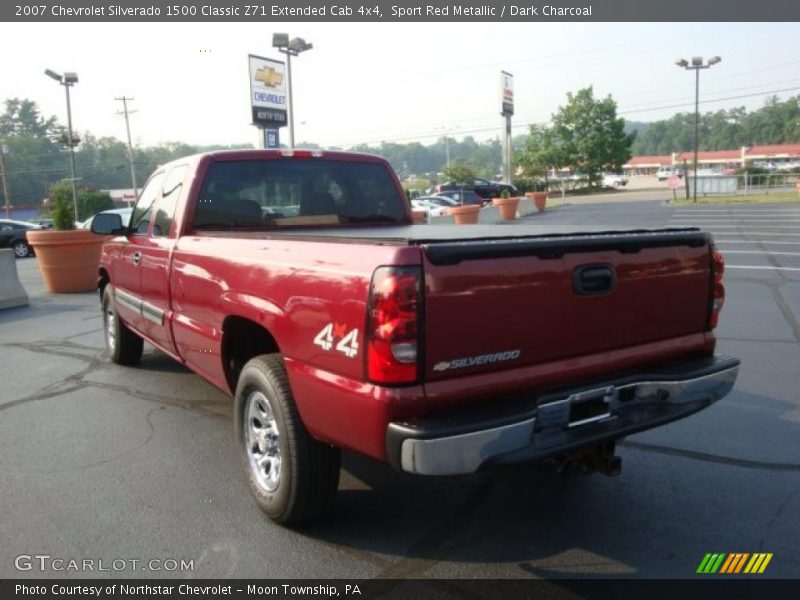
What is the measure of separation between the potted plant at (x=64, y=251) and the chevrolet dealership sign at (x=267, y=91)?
1439cm

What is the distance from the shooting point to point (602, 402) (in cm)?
299

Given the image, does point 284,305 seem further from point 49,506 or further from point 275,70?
point 275,70

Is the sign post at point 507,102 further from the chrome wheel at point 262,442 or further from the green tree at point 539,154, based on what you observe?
the chrome wheel at point 262,442

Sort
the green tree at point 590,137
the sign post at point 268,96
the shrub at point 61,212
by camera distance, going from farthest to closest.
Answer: the green tree at point 590,137 < the sign post at point 268,96 < the shrub at point 61,212

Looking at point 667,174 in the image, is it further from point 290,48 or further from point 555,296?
point 555,296

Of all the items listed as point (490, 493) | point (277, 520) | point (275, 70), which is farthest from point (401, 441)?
point (275, 70)

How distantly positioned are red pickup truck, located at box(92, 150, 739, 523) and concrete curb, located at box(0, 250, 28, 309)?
8434 mm

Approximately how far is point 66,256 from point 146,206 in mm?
8008

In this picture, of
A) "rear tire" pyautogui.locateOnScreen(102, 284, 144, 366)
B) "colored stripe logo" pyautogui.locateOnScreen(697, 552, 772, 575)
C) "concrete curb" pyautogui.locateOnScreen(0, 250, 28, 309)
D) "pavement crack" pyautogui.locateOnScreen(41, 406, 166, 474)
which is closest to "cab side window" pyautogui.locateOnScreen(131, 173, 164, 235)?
"rear tire" pyautogui.locateOnScreen(102, 284, 144, 366)

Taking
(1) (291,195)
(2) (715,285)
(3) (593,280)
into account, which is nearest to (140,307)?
(1) (291,195)

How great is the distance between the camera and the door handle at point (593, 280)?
9.79 feet

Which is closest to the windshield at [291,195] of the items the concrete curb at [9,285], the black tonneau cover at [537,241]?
the black tonneau cover at [537,241]

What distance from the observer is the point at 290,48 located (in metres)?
29.8

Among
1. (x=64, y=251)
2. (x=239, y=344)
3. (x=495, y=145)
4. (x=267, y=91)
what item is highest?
(x=495, y=145)
